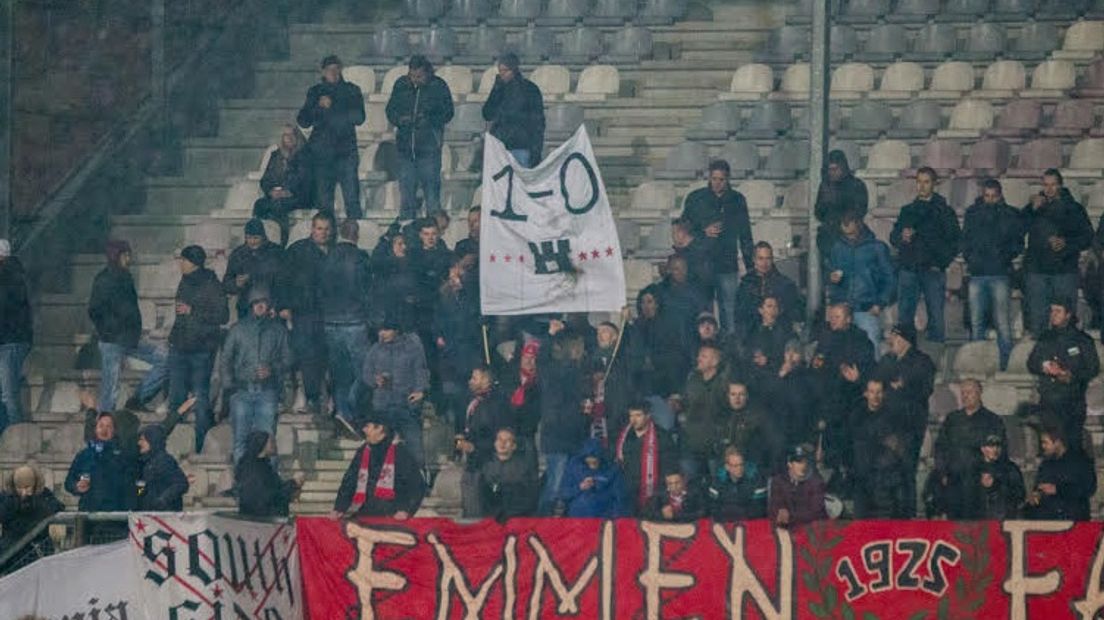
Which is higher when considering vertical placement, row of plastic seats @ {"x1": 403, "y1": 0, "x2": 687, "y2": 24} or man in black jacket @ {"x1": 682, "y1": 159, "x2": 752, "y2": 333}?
row of plastic seats @ {"x1": 403, "y1": 0, "x2": 687, "y2": 24}

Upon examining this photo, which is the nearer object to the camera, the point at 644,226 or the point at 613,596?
the point at 613,596

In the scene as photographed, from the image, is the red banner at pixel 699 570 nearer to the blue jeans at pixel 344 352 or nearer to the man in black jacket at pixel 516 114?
the blue jeans at pixel 344 352

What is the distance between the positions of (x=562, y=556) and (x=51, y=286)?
7.24 meters

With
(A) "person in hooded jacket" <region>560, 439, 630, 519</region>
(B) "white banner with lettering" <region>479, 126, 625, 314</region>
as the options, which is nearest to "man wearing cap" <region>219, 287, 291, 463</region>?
(B) "white banner with lettering" <region>479, 126, 625, 314</region>

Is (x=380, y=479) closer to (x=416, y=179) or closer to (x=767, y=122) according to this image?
(x=416, y=179)

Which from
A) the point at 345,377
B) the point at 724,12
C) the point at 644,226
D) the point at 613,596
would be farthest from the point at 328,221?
the point at 724,12

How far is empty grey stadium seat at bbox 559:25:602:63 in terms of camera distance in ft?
85.3

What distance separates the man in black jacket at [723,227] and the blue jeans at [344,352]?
266 centimetres

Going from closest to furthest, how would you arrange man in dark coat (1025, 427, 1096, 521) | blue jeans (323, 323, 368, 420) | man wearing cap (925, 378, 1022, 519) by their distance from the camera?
man in dark coat (1025, 427, 1096, 521) → man wearing cap (925, 378, 1022, 519) → blue jeans (323, 323, 368, 420)

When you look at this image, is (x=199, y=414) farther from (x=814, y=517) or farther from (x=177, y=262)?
(x=814, y=517)

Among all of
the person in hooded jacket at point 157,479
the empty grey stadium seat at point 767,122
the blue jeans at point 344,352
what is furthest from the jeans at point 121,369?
the empty grey stadium seat at point 767,122

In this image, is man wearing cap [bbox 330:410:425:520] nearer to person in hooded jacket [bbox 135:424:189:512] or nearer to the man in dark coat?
person in hooded jacket [bbox 135:424:189:512]

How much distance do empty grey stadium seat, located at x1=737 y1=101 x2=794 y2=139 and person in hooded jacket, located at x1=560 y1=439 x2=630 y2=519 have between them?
5947 millimetres

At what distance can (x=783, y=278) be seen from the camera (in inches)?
820
